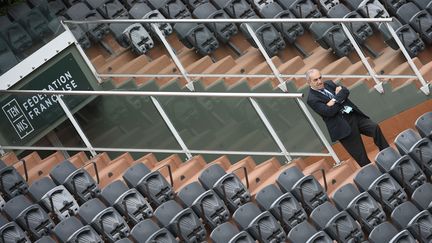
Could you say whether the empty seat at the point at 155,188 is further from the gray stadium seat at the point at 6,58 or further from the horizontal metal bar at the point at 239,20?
the gray stadium seat at the point at 6,58

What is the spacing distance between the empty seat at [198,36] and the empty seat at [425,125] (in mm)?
2896

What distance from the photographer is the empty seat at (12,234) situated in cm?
1333

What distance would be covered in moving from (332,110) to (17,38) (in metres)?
3.62

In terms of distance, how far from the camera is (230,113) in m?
14.1

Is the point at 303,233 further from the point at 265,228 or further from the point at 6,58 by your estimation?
the point at 6,58

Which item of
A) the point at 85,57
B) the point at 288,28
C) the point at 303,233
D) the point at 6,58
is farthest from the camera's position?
the point at 85,57

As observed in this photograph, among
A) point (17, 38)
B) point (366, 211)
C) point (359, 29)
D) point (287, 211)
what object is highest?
point (17, 38)

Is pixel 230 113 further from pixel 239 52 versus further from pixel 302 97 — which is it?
pixel 239 52

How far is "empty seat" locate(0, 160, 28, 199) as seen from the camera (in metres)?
14.2

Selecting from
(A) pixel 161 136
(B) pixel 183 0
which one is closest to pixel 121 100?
(A) pixel 161 136

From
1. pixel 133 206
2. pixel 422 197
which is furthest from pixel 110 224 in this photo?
pixel 422 197

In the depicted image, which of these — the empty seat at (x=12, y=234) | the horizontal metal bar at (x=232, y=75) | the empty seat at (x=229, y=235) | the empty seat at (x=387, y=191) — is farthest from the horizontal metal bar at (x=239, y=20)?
the empty seat at (x=12, y=234)

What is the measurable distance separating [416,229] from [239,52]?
12.9ft

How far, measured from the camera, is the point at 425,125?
1377cm
